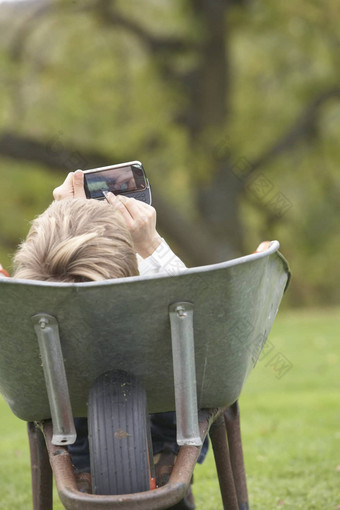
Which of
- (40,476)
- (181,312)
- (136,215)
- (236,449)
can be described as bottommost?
(236,449)

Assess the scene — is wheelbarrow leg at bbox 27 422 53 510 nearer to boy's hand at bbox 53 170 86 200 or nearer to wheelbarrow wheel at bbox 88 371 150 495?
wheelbarrow wheel at bbox 88 371 150 495

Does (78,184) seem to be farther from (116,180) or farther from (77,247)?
(77,247)

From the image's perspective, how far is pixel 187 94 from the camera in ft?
50.2

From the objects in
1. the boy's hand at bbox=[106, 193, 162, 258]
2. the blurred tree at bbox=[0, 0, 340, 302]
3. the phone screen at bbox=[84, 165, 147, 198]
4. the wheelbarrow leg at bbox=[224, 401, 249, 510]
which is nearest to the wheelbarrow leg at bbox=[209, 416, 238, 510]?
the wheelbarrow leg at bbox=[224, 401, 249, 510]

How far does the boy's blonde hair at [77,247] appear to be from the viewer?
5.60ft

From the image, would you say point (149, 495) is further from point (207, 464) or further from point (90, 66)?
point (90, 66)

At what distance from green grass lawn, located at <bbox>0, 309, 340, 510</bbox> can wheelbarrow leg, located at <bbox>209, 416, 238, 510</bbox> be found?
71cm

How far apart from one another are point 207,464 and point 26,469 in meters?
0.91

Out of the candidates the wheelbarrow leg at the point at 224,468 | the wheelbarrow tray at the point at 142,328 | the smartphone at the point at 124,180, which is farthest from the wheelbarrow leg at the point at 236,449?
the smartphone at the point at 124,180

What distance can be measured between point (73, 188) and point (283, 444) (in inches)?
97.1

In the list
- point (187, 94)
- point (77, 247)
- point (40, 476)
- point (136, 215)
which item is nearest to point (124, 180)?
point (136, 215)

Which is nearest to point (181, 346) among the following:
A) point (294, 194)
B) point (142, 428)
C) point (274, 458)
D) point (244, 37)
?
point (142, 428)

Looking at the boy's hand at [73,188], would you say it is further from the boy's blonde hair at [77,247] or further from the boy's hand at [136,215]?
the boy's blonde hair at [77,247]

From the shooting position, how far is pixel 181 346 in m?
1.59
